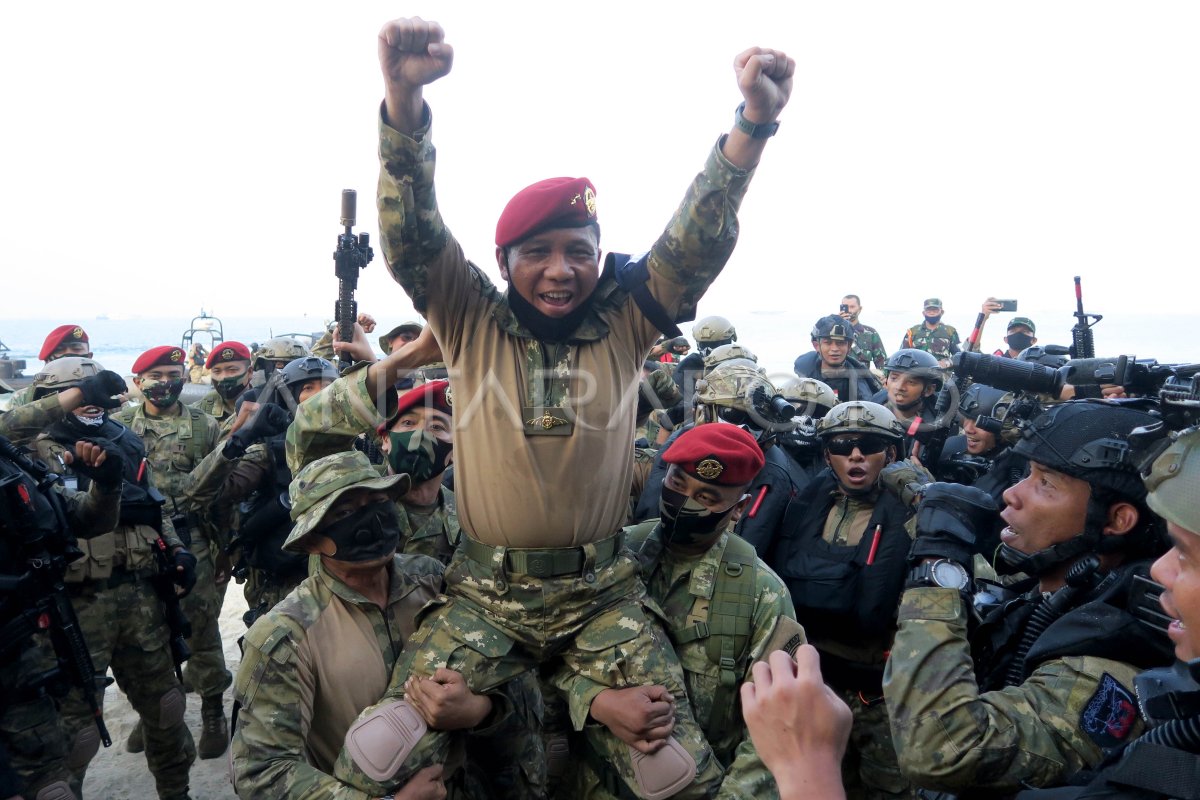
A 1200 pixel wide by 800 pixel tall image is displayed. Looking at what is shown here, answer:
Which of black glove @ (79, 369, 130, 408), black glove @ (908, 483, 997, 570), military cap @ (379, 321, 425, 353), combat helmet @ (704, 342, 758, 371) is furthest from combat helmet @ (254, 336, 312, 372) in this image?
black glove @ (908, 483, 997, 570)

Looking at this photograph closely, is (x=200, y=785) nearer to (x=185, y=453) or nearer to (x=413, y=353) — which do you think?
(x=185, y=453)

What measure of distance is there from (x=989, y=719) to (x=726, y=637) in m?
1.09

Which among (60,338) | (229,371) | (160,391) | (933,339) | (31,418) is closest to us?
(31,418)

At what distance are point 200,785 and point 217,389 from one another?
12.3 feet

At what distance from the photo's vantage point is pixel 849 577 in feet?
13.4

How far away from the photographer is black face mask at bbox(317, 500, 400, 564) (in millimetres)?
2994

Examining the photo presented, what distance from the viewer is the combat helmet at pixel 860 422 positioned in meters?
4.54

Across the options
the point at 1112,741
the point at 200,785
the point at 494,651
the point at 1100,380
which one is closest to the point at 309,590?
the point at 494,651

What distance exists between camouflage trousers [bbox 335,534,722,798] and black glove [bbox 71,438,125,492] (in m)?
2.63

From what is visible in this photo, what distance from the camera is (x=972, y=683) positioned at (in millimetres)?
2285

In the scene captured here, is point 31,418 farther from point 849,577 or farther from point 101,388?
point 849,577

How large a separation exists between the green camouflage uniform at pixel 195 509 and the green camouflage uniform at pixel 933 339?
11.0m

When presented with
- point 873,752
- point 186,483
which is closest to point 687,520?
point 873,752

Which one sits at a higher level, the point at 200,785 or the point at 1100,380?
the point at 1100,380
